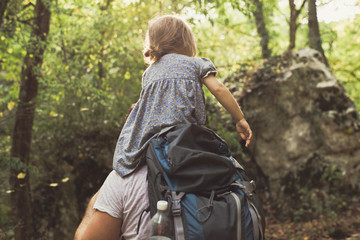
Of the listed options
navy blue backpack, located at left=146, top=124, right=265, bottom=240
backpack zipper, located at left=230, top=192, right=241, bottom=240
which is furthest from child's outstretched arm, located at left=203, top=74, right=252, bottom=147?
backpack zipper, located at left=230, top=192, right=241, bottom=240

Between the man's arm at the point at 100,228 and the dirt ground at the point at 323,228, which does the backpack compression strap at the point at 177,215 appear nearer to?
the man's arm at the point at 100,228

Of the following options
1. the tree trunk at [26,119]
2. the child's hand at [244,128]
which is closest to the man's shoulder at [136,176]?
the child's hand at [244,128]

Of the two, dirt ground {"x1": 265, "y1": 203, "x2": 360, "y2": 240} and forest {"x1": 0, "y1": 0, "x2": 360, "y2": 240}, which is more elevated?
forest {"x1": 0, "y1": 0, "x2": 360, "y2": 240}

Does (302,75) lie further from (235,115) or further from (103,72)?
(235,115)

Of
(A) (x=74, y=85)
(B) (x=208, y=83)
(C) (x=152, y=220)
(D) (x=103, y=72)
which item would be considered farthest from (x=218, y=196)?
(D) (x=103, y=72)

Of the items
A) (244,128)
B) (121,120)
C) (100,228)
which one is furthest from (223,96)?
(121,120)

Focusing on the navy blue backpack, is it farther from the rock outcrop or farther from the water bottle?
the rock outcrop

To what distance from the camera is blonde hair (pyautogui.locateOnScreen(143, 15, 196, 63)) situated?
2.29m

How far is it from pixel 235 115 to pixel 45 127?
18.6 ft

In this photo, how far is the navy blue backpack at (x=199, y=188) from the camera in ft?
5.80

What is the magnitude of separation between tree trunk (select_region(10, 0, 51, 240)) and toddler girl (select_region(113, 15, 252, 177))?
3.88 m

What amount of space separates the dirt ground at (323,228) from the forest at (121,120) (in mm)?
22

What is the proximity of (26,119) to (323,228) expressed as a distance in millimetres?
5532

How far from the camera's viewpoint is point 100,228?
2.02m
